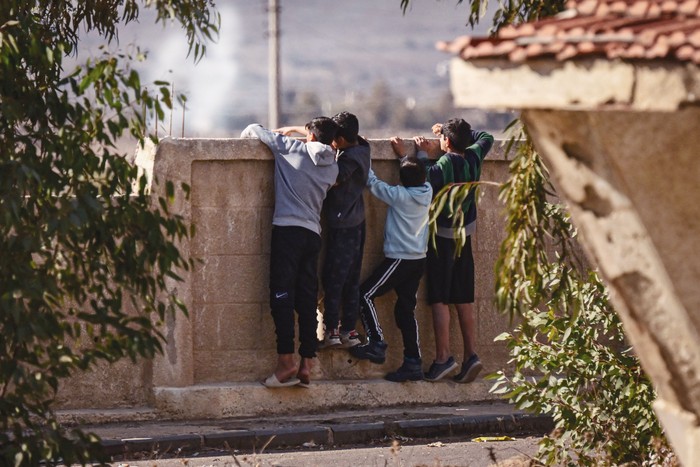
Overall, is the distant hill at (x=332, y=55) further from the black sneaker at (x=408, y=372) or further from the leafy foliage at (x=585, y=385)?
the leafy foliage at (x=585, y=385)

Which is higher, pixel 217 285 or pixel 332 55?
pixel 332 55

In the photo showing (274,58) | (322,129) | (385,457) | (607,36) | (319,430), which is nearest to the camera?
(607,36)

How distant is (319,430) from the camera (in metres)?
9.73

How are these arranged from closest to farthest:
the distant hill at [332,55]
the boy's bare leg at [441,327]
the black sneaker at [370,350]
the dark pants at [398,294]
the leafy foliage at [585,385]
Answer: the leafy foliage at [585,385] → the dark pants at [398,294] → the black sneaker at [370,350] → the boy's bare leg at [441,327] → the distant hill at [332,55]

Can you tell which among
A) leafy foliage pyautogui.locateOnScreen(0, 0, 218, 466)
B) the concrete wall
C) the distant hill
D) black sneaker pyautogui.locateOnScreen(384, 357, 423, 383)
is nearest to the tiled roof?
leafy foliage pyautogui.locateOnScreen(0, 0, 218, 466)

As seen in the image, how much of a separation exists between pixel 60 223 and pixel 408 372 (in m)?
5.42

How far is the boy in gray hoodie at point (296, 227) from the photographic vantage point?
9.95 m

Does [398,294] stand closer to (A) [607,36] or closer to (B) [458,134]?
(B) [458,134]

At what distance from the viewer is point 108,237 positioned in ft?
19.6

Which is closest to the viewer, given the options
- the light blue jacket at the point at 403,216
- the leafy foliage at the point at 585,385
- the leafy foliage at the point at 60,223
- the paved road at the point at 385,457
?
the leafy foliage at the point at 60,223

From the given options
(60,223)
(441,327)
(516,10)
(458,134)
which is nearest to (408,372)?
(441,327)

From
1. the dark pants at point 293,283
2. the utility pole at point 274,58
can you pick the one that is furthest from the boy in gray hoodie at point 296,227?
the utility pole at point 274,58

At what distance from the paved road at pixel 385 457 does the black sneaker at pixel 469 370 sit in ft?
3.60

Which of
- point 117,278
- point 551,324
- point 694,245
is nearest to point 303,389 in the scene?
point 551,324
